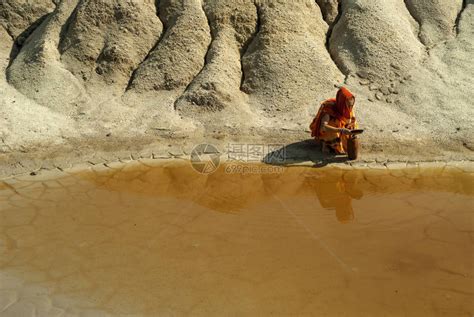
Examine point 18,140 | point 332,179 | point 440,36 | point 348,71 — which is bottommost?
point 18,140

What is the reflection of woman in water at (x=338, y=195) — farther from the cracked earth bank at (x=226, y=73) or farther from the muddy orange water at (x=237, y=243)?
the cracked earth bank at (x=226, y=73)

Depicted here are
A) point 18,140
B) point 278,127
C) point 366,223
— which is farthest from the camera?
point 278,127

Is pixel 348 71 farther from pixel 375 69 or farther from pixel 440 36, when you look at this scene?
pixel 440 36

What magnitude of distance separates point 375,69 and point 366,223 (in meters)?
3.49

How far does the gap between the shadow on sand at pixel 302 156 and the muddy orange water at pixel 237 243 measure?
9.4 inches

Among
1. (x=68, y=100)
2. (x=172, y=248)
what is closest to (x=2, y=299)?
(x=172, y=248)

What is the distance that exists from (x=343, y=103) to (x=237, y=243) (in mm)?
2447

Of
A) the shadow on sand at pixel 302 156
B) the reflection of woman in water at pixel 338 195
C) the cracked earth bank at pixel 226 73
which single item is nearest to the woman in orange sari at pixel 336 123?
the shadow on sand at pixel 302 156

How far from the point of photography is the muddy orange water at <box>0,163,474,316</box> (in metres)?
3.48

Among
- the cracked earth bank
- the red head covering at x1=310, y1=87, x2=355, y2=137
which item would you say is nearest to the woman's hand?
the red head covering at x1=310, y1=87, x2=355, y2=137

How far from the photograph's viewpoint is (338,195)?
16.7 ft

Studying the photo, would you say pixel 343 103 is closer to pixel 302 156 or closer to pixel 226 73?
pixel 302 156

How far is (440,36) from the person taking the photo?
7.84 meters

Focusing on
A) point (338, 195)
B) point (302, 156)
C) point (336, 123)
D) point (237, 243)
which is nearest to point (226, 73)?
point (302, 156)
